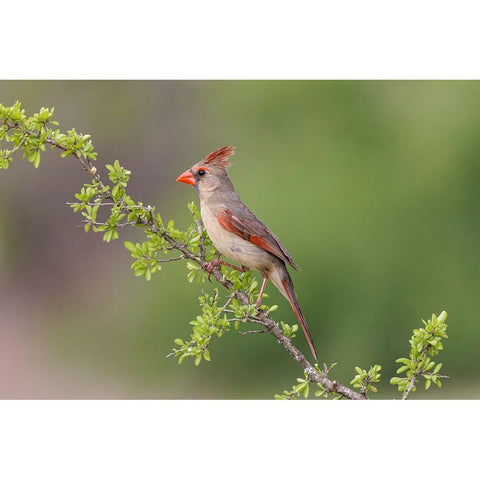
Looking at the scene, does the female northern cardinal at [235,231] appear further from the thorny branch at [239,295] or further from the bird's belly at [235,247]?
the thorny branch at [239,295]

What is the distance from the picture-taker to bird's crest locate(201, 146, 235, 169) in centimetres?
337

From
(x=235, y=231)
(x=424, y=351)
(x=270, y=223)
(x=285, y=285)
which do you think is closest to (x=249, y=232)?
(x=235, y=231)

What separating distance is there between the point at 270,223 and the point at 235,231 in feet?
3.26

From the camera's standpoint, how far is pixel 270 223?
4.31 metres

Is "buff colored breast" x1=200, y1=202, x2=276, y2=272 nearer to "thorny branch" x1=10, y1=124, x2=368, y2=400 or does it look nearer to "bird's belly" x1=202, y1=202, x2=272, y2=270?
"bird's belly" x1=202, y1=202, x2=272, y2=270

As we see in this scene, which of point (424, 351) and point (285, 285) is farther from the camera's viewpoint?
point (285, 285)

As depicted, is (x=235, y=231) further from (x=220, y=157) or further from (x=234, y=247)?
(x=220, y=157)

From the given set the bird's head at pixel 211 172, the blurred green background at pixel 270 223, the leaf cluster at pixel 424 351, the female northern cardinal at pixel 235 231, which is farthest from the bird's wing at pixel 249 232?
the blurred green background at pixel 270 223

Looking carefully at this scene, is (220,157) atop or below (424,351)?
atop

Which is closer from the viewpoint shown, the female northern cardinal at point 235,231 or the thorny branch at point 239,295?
the thorny branch at point 239,295

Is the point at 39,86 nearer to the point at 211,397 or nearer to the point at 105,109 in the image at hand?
the point at 105,109

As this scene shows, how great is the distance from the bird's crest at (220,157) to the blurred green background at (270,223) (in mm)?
881

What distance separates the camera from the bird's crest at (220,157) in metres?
3.37

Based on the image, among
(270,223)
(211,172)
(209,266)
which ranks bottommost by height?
(209,266)
